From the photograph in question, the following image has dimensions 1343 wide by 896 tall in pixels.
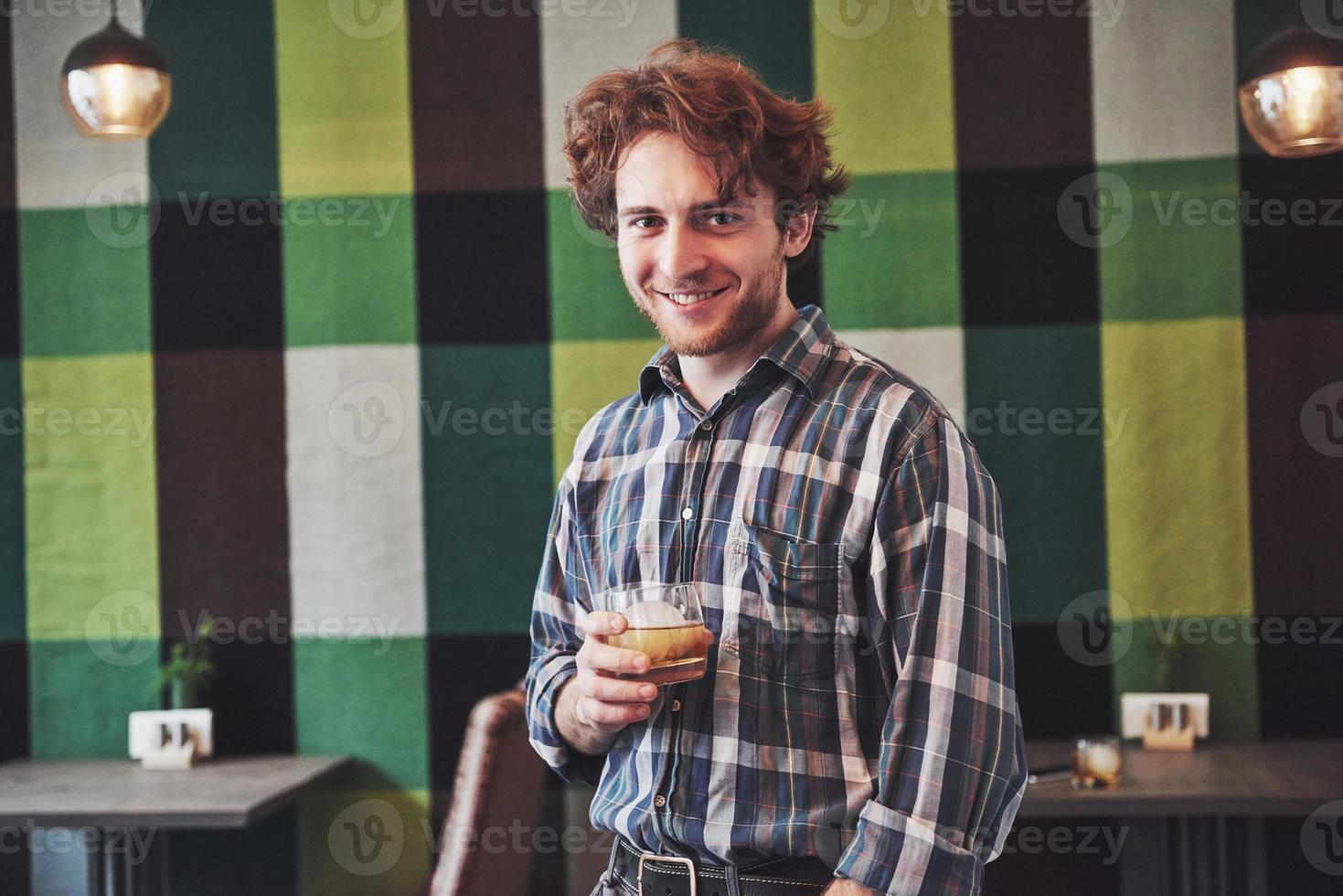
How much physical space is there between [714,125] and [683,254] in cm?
18

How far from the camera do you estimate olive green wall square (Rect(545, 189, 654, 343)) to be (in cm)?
295

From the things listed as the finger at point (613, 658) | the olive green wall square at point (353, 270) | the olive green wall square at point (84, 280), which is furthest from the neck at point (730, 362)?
the olive green wall square at point (84, 280)

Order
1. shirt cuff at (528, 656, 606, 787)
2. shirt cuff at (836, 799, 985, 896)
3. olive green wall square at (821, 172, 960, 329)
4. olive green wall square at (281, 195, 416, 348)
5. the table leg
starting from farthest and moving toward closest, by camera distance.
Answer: olive green wall square at (281, 195, 416, 348) < olive green wall square at (821, 172, 960, 329) < the table leg < shirt cuff at (528, 656, 606, 787) < shirt cuff at (836, 799, 985, 896)

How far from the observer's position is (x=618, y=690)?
1396mm

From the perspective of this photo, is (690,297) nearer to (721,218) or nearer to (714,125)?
(721,218)

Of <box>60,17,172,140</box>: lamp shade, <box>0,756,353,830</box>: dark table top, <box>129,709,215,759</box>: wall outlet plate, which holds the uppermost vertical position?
<box>60,17,172,140</box>: lamp shade

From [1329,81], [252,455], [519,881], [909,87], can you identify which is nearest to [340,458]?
[252,455]

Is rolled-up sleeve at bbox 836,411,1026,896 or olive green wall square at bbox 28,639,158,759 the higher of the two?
rolled-up sleeve at bbox 836,411,1026,896

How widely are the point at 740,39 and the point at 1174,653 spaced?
1.79 m

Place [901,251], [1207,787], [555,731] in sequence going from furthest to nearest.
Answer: [901,251]
[1207,787]
[555,731]

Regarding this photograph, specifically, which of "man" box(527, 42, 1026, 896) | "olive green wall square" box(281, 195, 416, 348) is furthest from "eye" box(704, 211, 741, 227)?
"olive green wall square" box(281, 195, 416, 348)

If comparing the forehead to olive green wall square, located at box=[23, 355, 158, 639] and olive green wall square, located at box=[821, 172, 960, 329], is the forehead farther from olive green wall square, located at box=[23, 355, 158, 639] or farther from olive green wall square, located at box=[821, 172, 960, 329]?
olive green wall square, located at box=[23, 355, 158, 639]

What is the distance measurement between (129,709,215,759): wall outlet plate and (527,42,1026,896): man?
1566 millimetres

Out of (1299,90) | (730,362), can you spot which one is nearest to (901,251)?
(1299,90)
